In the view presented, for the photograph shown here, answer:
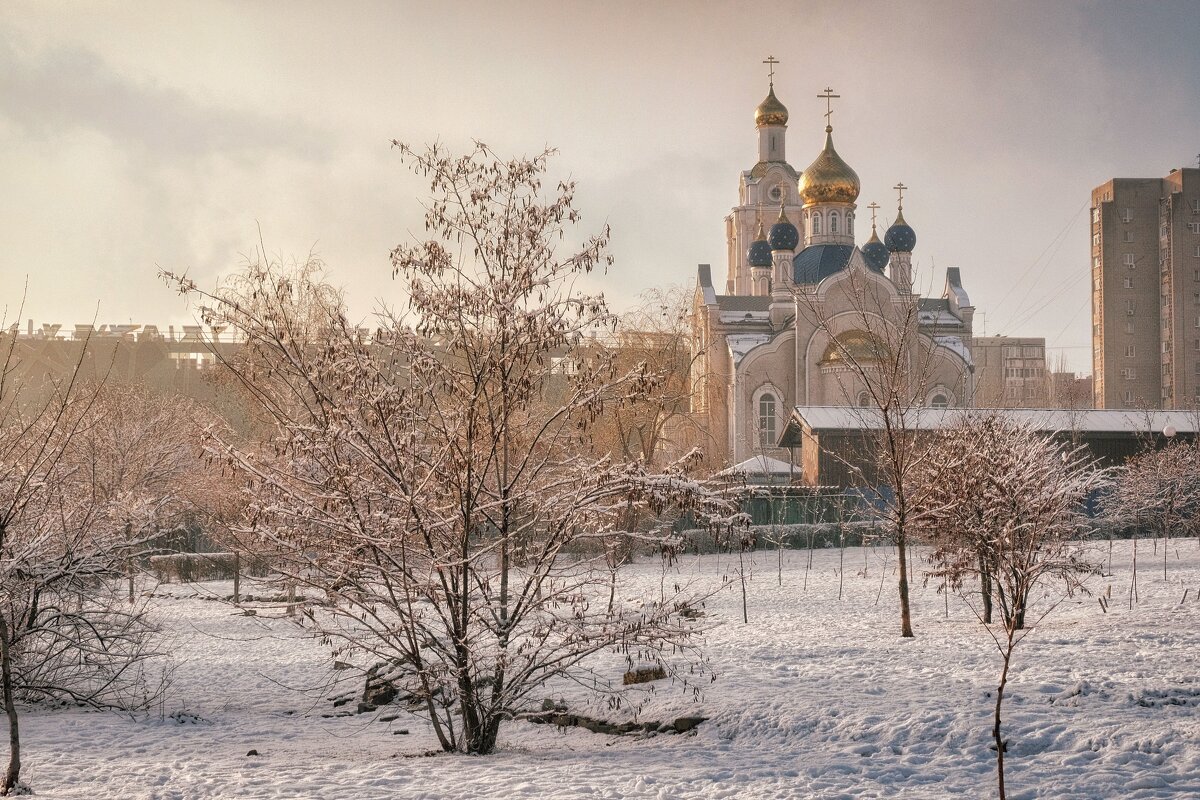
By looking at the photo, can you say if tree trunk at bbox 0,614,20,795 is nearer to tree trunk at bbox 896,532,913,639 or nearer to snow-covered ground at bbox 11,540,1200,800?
snow-covered ground at bbox 11,540,1200,800

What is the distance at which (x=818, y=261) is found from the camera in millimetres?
52812

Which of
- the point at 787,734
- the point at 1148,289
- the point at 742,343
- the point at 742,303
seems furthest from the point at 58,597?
the point at 1148,289

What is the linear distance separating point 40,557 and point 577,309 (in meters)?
5.92

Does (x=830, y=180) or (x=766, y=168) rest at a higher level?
(x=766, y=168)

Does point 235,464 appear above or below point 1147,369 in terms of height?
below

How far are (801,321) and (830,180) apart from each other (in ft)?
36.2

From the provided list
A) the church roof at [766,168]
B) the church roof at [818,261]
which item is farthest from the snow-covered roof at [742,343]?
the church roof at [766,168]

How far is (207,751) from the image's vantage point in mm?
9648

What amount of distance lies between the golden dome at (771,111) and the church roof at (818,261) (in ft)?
48.7

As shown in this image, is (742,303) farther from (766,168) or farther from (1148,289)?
(1148,289)

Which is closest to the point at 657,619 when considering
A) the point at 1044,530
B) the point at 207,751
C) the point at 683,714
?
the point at 683,714

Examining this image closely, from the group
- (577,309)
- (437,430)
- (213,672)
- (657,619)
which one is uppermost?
(577,309)

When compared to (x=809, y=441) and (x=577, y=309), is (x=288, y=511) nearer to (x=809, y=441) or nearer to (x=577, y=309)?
(x=577, y=309)

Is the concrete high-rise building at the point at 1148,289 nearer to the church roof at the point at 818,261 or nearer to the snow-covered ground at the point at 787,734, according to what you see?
the church roof at the point at 818,261
